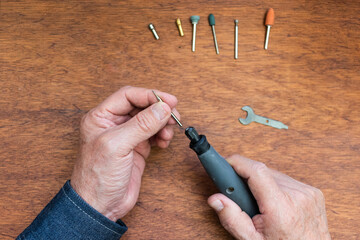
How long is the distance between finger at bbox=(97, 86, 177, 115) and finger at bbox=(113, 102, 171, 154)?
86 mm

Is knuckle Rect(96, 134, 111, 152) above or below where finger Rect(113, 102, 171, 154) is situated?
below

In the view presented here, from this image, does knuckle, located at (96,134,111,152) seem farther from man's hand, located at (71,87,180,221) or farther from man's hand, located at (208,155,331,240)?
man's hand, located at (208,155,331,240)

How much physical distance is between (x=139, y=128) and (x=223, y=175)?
25 centimetres

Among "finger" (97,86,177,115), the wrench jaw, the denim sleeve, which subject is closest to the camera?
the denim sleeve

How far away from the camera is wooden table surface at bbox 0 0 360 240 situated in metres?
0.87

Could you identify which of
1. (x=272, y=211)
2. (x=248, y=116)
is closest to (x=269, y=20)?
(x=248, y=116)

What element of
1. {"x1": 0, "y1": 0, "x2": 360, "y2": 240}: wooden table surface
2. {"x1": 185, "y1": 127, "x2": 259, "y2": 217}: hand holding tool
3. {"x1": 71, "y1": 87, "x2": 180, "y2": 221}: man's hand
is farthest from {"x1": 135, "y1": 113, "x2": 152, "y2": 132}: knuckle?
{"x1": 0, "y1": 0, "x2": 360, "y2": 240}: wooden table surface

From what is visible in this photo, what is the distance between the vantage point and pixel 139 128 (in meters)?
0.71

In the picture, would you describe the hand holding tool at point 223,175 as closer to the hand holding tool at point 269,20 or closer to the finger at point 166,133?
the finger at point 166,133

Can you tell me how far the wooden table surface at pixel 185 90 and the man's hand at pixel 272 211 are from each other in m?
0.13

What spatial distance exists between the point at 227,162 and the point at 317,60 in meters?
0.53

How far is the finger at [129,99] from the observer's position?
2.63 ft

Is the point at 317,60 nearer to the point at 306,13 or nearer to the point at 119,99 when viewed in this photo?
the point at 306,13

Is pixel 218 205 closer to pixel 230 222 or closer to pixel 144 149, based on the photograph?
pixel 230 222
